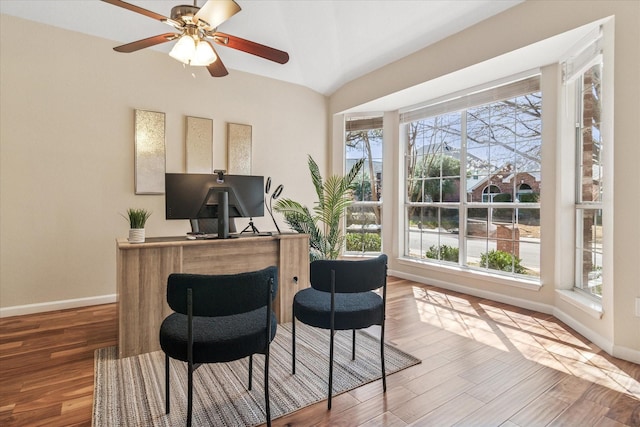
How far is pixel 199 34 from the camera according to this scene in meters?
2.42

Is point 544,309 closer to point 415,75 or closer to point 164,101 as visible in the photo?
point 415,75

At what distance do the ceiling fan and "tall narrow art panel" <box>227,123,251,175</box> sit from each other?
177 cm

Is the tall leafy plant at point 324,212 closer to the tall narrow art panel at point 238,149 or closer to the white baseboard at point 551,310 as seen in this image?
the tall narrow art panel at point 238,149

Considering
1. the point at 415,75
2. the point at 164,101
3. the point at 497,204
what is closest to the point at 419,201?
the point at 497,204

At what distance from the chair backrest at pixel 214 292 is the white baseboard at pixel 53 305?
294 centimetres

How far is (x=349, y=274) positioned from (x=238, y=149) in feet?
10.7

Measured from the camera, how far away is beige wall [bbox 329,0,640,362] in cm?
244

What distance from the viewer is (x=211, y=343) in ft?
5.11

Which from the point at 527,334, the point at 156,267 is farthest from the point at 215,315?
the point at 527,334

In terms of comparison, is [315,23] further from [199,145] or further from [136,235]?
[136,235]

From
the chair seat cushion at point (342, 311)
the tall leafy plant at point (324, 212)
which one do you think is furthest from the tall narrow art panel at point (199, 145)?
the chair seat cushion at point (342, 311)

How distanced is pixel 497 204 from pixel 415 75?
1875 millimetres

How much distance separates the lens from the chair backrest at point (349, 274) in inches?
75.2

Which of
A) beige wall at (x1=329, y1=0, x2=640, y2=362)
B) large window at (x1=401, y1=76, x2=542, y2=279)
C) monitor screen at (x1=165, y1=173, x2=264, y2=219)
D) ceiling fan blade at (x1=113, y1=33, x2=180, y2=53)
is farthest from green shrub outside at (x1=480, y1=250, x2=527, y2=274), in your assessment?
ceiling fan blade at (x1=113, y1=33, x2=180, y2=53)
